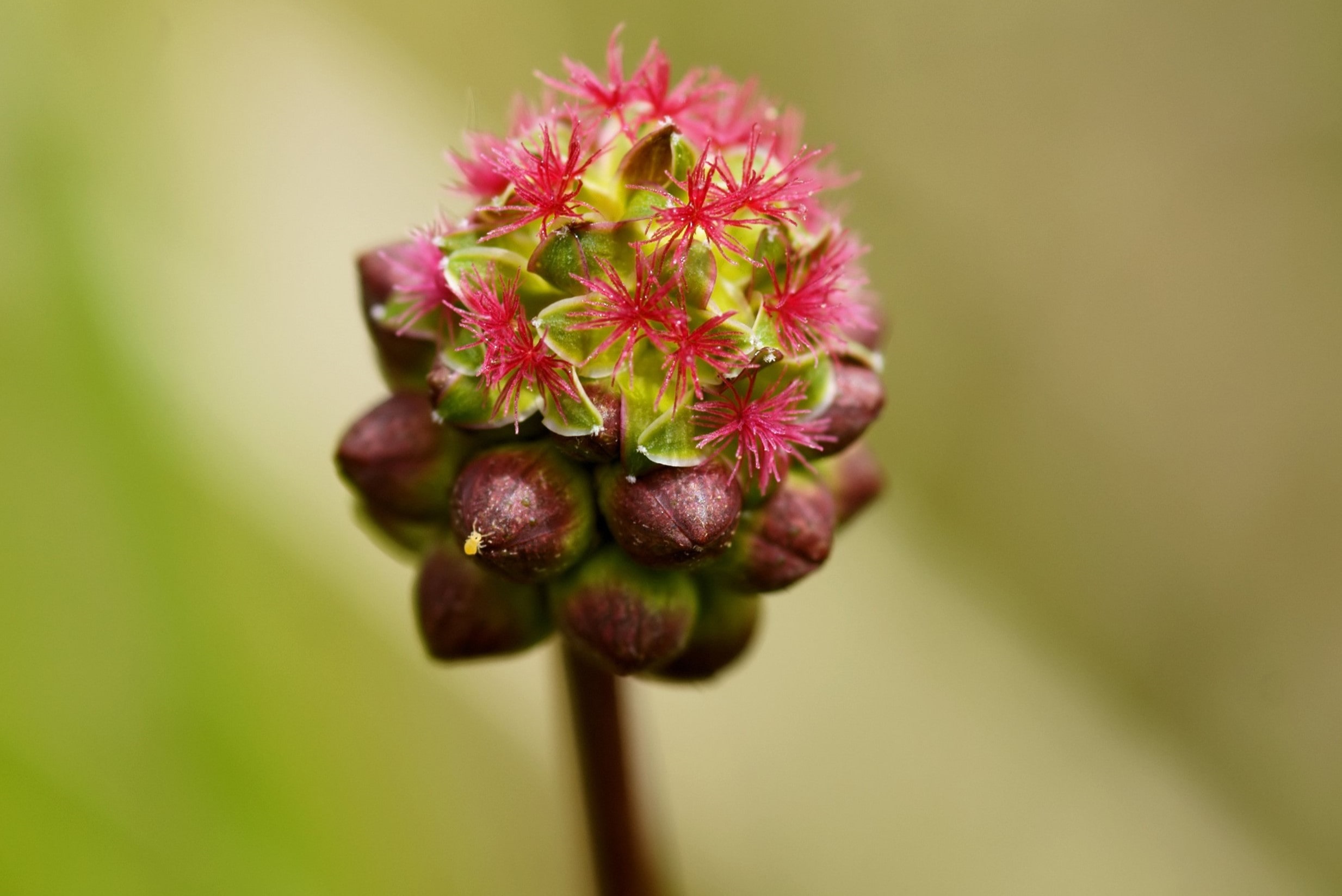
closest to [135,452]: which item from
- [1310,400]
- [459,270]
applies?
[459,270]

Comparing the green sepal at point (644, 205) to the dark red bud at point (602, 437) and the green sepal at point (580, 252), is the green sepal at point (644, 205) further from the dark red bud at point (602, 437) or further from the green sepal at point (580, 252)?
the dark red bud at point (602, 437)

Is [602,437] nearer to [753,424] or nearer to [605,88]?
[753,424]

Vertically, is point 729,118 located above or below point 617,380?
above

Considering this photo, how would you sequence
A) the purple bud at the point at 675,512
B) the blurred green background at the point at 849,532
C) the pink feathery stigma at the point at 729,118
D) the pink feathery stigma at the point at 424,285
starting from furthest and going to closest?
the blurred green background at the point at 849,532 → the pink feathery stigma at the point at 729,118 → the pink feathery stigma at the point at 424,285 → the purple bud at the point at 675,512

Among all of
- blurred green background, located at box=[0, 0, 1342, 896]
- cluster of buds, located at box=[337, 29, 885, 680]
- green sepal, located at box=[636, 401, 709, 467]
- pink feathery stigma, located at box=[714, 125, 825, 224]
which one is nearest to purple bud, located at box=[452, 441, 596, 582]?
cluster of buds, located at box=[337, 29, 885, 680]

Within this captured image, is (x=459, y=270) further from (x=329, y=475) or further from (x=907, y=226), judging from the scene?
(x=907, y=226)

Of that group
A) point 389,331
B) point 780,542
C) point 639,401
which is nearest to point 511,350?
point 639,401

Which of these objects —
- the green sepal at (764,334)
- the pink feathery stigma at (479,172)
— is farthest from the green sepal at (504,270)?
the green sepal at (764,334)
